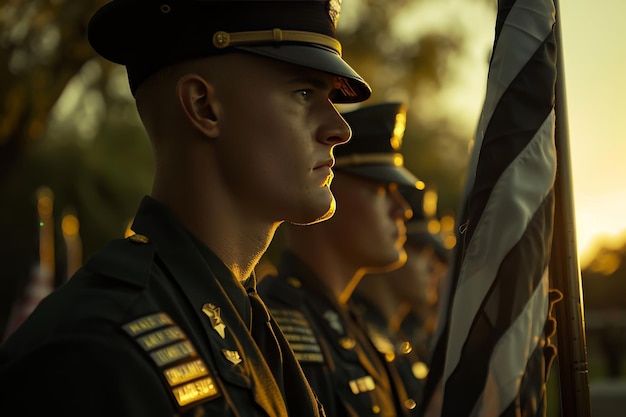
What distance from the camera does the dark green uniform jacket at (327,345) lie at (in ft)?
13.2

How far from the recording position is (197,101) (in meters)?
2.48

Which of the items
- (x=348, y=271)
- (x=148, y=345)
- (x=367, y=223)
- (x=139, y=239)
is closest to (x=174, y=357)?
(x=148, y=345)

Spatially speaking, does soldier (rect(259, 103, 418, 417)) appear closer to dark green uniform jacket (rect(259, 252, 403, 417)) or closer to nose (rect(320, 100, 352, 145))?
dark green uniform jacket (rect(259, 252, 403, 417))

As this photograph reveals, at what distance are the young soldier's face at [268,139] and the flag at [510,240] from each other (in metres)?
0.73

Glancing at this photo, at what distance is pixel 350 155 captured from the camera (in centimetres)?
517

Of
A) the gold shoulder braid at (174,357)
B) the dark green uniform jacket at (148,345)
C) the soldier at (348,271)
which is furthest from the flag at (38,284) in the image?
the gold shoulder braid at (174,357)

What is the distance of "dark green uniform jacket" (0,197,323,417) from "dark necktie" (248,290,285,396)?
0.03 meters

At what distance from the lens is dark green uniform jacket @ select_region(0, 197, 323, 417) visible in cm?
189

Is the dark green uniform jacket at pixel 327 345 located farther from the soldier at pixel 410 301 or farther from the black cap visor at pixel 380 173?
the black cap visor at pixel 380 173

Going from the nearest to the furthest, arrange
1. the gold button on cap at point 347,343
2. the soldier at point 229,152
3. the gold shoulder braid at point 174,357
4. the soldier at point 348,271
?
the gold shoulder braid at point 174,357, the soldier at point 229,152, the soldier at point 348,271, the gold button on cap at point 347,343

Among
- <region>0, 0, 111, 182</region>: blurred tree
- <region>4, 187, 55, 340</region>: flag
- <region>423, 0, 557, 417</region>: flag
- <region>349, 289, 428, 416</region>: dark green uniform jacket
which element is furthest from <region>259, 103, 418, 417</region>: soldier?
<region>0, 0, 111, 182</region>: blurred tree

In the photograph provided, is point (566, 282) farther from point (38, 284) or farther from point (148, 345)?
point (38, 284)

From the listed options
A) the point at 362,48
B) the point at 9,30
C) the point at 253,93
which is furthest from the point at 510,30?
the point at 362,48

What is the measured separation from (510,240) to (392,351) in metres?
2.28
